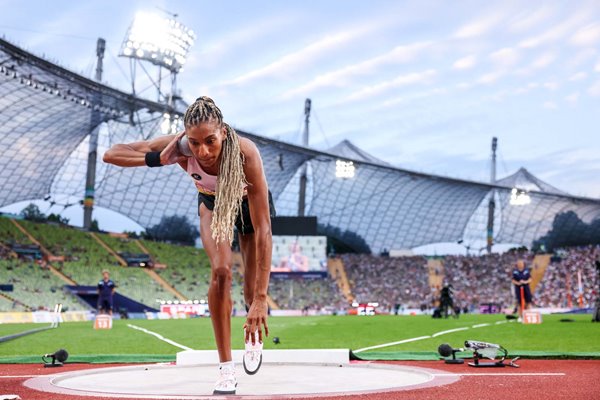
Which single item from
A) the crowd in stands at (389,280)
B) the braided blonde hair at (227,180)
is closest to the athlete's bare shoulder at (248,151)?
the braided blonde hair at (227,180)

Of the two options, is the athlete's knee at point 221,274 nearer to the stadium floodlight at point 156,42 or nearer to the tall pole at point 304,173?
the stadium floodlight at point 156,42

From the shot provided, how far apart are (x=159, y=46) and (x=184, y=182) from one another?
65.8 ft

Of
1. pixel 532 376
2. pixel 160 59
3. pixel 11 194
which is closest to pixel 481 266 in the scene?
pixel 160 59

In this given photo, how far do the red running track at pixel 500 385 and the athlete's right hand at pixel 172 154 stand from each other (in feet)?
6.12

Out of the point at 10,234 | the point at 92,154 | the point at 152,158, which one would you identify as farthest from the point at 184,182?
the point at 152,158

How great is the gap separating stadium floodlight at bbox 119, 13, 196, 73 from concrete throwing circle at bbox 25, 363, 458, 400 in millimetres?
41847

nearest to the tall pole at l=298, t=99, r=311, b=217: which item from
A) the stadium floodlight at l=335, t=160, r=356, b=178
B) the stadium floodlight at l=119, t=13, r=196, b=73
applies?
the stadium floodlight at l=335, t=160, r=356, b=178

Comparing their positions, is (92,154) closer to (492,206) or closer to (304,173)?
(304,173)

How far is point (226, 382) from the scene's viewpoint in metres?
5.61

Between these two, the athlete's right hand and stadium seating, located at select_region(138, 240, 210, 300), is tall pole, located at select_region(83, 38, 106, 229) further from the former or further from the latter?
the athlete's right hand

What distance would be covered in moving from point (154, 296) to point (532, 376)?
155 feet

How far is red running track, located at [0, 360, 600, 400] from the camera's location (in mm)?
5402

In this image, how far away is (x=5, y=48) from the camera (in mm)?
35281

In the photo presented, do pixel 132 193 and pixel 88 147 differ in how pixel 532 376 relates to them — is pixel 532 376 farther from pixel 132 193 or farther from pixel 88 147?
pixel 132 193
